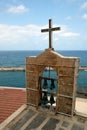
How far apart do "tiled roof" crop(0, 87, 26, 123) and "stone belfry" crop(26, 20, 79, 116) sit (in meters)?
2.77

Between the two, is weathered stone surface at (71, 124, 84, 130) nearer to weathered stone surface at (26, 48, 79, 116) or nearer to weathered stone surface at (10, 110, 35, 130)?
weathered stone surface at (26, 48, 79, 116)

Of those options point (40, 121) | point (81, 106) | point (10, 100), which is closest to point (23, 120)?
point (40, 121)

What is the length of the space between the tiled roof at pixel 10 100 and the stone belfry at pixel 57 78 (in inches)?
109

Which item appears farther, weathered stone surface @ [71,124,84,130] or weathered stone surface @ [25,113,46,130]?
weathered stone surface @ [25,113,46,130]

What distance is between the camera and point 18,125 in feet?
31.2

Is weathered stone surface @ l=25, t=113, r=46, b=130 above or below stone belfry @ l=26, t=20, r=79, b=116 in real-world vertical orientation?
below

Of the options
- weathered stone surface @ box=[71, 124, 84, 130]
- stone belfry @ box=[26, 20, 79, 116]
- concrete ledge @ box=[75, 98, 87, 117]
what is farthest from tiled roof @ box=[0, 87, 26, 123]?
concrete ledge @ box=[75, 98, 87, 117]

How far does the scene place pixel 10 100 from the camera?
1455cm

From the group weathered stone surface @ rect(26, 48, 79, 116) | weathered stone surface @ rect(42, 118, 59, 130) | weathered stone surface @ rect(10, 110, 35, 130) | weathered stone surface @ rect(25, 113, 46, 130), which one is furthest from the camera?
weathered stone surface @ rect(26, 48, 79, 116)

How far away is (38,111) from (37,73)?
8.08 feet

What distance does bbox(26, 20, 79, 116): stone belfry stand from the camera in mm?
9507

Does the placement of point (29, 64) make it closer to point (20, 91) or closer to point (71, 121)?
point (71, 121)

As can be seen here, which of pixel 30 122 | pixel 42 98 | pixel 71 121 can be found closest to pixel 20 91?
pixel 42 98

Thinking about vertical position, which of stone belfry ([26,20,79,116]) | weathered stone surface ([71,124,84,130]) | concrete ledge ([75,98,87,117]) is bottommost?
concrete ledge ([75,98,87,117])
